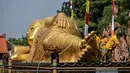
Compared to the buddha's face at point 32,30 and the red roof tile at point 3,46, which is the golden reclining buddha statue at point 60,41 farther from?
the red roof tile at point 3,46

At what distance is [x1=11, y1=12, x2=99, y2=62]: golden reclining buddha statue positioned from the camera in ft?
23.2

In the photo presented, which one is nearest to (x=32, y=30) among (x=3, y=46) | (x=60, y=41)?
(x=60, y=41)

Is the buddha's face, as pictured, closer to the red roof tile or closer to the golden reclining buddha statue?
the golden reclining buddha statue

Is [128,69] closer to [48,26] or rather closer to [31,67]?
[31,67]

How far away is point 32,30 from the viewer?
423 inches

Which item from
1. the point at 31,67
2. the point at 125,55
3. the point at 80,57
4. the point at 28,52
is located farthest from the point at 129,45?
the point at 31,67

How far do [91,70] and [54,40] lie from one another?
2792mm

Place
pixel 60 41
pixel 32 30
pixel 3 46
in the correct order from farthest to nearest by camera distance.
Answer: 1. pixel 3 46
2. pixel 32 30
3. pixel 60 41

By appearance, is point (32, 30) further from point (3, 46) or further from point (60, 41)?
point (3, 46)

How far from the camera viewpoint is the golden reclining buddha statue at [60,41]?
23.2ft

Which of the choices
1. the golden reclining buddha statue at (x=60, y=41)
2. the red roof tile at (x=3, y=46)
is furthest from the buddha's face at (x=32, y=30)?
the red roof tile at (x=3, y=46)

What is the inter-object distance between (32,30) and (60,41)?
9.09ft

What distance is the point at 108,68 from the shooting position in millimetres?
5422

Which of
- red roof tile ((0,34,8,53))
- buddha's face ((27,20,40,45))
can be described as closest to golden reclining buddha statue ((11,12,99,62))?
buddha's face ((27,20,40,45))
